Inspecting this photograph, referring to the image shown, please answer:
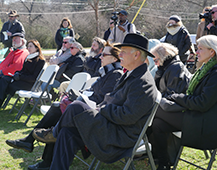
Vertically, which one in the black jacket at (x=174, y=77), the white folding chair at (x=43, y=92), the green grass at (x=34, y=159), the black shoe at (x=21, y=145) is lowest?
the green grass at (x=34, y=159)

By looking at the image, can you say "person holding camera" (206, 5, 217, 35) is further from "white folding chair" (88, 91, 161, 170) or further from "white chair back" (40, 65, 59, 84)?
"white folding chair" (88, 91, 161, 170)

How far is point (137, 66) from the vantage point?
2.56 meters

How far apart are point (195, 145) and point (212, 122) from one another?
297 mm

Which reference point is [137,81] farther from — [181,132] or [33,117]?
[33,117]

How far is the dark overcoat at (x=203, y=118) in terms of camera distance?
256 centimetres

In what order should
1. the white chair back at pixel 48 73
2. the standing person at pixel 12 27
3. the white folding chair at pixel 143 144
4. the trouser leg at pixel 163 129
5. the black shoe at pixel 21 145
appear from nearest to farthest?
the white folding chair at pixel 143 144, the trouser leg at pixel 163 129, the black shoe at pixel 21 145, the white chair back at pixel 48 73, the standing person at pixel 12 27

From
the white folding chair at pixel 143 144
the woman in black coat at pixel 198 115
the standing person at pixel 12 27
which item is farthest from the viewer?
the standing person at pixel 12 27

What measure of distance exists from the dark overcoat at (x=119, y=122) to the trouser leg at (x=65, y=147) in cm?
18

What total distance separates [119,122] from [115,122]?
4 centimetres

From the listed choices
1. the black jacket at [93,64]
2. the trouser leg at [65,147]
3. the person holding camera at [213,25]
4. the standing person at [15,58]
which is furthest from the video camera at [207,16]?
the trouser leg at [65,147]

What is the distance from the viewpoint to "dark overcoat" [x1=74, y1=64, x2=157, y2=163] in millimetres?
2297

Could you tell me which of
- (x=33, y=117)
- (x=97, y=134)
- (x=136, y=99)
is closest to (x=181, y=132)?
(x=136, y=99)

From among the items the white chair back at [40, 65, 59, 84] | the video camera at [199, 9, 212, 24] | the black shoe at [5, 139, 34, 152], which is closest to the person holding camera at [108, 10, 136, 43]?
the video camera at [199, 9, 212, 24]

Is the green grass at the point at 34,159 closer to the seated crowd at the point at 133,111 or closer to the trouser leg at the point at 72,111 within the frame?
the seated crowd at the point at 133,111
